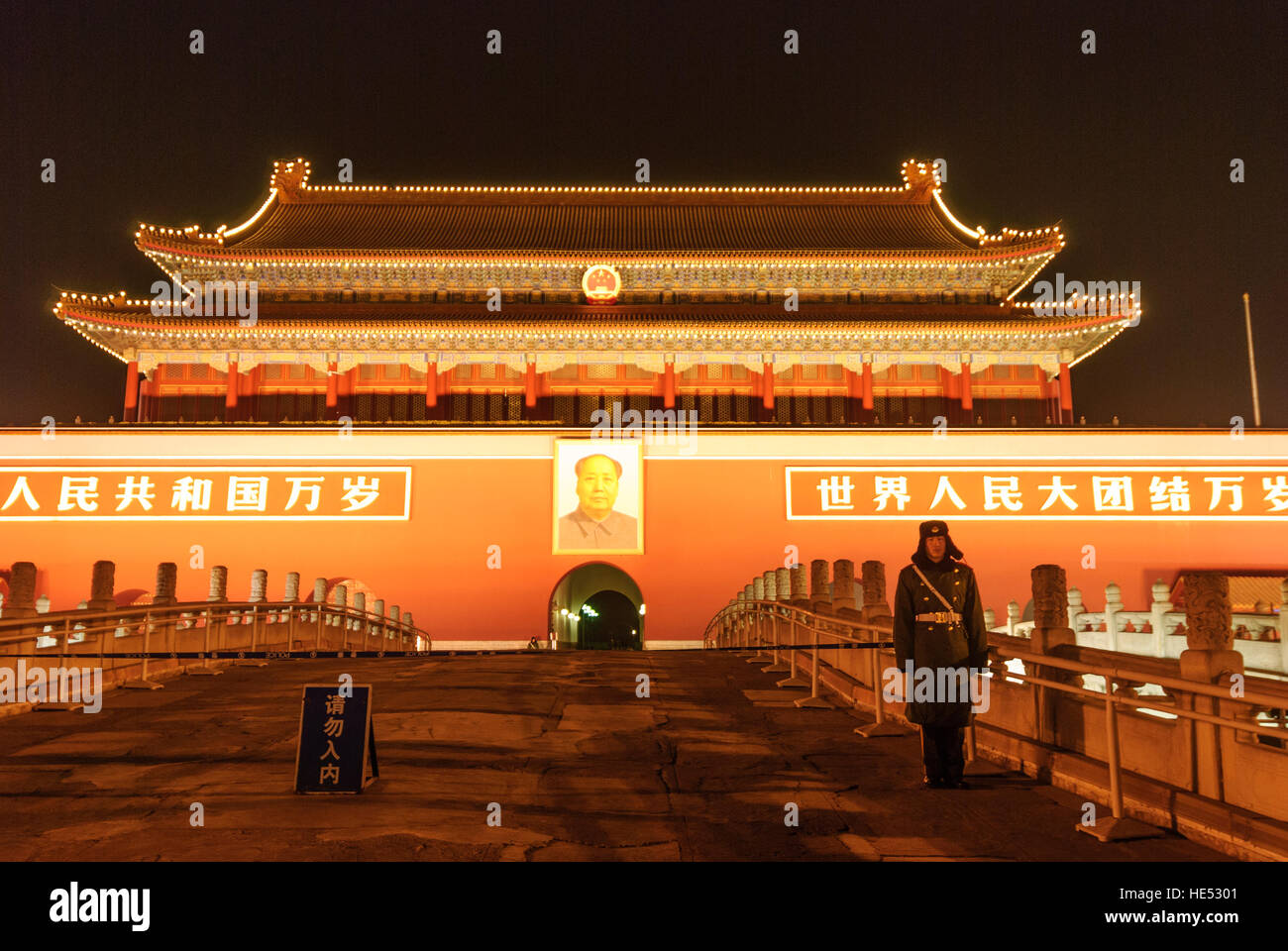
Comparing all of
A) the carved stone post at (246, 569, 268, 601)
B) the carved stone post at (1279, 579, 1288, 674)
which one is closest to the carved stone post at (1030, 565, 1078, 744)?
the carved stone post at (1279, 579, 1288, 674)

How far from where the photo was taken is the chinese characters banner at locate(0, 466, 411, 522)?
63.3 ft

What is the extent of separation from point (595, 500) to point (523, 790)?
14076 millimetres

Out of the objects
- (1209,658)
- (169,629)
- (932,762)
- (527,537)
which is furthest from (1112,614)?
(169,629)

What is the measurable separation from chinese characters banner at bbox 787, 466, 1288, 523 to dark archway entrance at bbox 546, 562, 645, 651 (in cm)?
469

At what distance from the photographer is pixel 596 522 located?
64.3ft

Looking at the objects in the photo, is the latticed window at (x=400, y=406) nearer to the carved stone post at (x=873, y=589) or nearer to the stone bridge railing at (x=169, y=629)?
the stone bridge railing at (x=169, y=629)

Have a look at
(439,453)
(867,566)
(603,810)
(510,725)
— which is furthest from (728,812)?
(439,453)

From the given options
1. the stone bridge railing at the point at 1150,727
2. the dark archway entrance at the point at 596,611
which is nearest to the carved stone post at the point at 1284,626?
the stone bridge railing at the point at 1150,727

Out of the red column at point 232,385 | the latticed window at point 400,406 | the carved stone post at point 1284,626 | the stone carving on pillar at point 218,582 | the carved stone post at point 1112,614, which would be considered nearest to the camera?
the carved stone post at point 1284,626

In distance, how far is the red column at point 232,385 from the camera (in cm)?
2275

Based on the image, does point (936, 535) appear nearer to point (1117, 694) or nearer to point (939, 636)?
point (939, 636)

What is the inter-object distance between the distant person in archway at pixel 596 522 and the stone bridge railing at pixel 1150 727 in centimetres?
1193

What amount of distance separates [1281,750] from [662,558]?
616 inches
